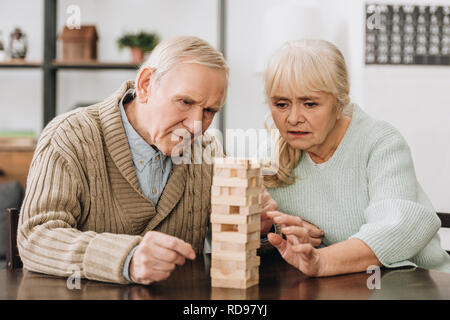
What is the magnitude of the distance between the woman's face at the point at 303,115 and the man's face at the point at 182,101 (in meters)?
0.22

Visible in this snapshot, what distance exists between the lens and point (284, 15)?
3.11m

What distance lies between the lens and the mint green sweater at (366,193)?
1.31 m

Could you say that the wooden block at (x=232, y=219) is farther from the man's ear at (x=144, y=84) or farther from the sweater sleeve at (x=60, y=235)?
the man's ear at (x=144, y=84)

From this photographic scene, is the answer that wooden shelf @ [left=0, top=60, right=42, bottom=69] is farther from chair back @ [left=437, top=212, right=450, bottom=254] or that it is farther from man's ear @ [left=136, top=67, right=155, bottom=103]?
chair back @ [left=437, top=212, right=450, bottom=254]

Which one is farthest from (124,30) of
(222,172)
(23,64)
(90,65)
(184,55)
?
(222,172)

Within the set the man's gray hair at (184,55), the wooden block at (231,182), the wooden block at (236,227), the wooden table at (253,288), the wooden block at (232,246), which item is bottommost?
the wooden table at (253,288)

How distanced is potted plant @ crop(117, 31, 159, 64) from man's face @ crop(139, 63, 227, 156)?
7.58 ft

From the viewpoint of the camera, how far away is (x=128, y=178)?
1.37 meters

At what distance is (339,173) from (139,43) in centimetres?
236

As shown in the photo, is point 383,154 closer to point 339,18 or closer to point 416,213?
point 416,213

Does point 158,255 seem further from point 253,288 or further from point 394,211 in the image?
point 394,211

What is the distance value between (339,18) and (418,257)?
2199mm

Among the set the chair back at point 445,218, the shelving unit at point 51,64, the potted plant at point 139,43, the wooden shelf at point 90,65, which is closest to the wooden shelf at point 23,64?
the shelving unit at point 51,64
